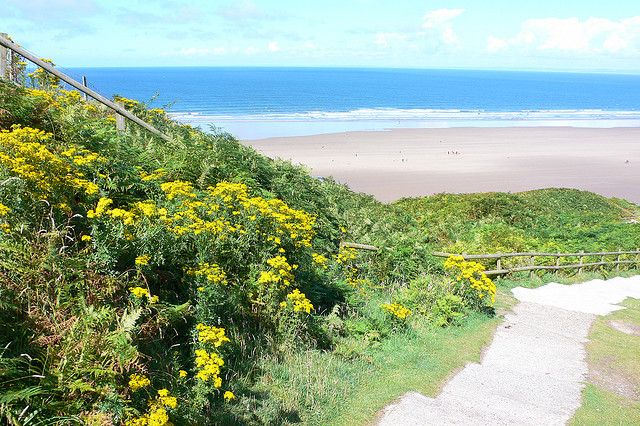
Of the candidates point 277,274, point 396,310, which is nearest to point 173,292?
point 277,274

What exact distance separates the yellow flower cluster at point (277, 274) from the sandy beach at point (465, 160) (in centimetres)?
2826

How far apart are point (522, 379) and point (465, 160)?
43.1 meters

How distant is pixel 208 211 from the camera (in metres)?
6.74

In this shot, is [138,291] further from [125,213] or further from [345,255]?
[345,255]

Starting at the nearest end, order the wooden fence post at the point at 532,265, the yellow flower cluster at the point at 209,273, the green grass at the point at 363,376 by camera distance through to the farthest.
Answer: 1. the yellow flower cluster at the point at 209,273
2. the green grass at the point at 363,376
3. the wooden fence post at the point at 532,265

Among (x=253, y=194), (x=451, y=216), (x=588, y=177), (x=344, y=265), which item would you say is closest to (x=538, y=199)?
(x=451, y=216)

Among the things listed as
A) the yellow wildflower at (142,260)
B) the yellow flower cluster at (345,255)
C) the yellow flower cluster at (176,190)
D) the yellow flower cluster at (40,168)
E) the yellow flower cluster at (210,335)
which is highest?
the yellow flower cluster at (40,168)

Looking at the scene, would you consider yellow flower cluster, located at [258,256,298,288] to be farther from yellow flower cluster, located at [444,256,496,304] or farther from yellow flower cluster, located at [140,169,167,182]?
yellow flower cluster, located at [444,256,496,304]

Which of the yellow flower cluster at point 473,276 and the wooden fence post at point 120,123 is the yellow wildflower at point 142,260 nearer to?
the wooden fence post at point 120,123

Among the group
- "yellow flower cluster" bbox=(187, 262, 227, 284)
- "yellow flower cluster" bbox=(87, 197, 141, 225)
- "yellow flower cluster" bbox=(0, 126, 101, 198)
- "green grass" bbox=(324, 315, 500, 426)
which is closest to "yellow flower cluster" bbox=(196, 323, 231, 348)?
"yellow flower cluster" bbox=(187, 262, 227, 284)

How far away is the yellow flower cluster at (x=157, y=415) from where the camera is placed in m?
4.25

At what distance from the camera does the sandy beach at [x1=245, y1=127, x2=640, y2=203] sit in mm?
39562

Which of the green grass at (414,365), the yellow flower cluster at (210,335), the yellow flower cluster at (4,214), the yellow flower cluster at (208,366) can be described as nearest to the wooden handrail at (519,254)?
the green grass at (414,365)

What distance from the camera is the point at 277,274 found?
684 centimetres
